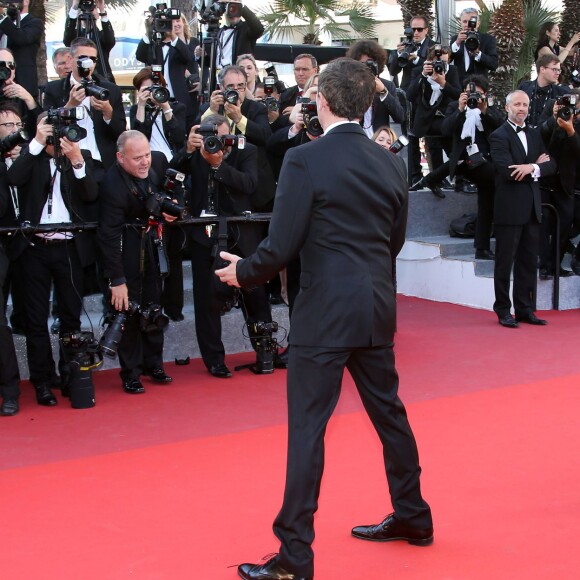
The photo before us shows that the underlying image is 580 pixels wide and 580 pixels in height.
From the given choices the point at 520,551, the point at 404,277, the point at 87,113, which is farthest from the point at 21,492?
the point at 404,277

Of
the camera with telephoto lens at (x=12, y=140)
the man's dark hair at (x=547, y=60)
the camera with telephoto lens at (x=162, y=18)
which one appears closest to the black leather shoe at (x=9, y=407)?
the camera with telephoto lens at (x=12, y=140)

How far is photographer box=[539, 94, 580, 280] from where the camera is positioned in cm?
883

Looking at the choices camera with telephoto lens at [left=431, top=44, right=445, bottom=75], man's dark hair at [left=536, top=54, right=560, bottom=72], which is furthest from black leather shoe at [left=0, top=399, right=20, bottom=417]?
man's dark hair at [left=536, top=54, right=560, bottom=72]

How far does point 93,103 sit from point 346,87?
4016 mm

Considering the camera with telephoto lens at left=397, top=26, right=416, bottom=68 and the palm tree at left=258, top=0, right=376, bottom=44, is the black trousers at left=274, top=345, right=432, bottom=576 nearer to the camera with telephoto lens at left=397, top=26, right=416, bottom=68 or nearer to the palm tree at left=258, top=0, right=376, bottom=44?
the camera with telephoto lens at left=397, top=26, right=416, bottom=68

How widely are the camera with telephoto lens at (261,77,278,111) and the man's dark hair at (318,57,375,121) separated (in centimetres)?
469

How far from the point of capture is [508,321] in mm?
8609

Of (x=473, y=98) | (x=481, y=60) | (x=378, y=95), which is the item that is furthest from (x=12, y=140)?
(x=481, y=60)

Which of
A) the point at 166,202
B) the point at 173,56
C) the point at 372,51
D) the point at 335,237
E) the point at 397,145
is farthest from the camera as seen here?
the point at 173,56

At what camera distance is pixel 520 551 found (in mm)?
3939

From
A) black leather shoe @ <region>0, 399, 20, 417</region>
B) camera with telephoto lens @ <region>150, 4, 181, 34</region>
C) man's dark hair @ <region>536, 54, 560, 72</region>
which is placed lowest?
black leather shoe @ <region>0, 399, 20, 417</region>

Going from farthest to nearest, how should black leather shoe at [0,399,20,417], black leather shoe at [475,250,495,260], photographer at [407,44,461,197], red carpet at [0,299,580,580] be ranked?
photographer at [407,44,461,197]
black leather shoe at [475,250,495,260]
black leather shoe at [0,399,20,417]
red carpet at [0,299,580,580]

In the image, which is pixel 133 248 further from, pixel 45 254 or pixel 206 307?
pixel 206 307

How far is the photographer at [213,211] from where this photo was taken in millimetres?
6934
